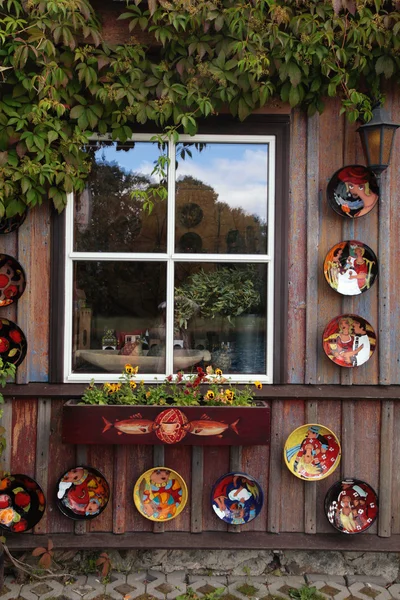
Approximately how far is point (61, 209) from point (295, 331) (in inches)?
63.4

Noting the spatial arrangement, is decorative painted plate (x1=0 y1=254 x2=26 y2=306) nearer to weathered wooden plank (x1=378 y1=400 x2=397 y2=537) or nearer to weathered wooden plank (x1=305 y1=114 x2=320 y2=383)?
weathered wooden plank (x1=305 y1=114 x2=320 y2=383)

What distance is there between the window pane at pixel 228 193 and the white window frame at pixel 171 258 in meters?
0.04

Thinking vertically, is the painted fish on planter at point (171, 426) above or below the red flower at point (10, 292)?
below

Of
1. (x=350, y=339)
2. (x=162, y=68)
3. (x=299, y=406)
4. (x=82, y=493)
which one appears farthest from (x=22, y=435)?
(x=162, y=68)

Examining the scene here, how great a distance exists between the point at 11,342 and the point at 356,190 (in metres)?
2.33

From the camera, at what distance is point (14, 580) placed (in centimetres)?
354

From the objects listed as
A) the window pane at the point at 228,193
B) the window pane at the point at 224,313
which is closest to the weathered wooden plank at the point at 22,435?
the window pane at the point at 224,313

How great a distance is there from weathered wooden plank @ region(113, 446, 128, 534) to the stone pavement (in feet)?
1.03

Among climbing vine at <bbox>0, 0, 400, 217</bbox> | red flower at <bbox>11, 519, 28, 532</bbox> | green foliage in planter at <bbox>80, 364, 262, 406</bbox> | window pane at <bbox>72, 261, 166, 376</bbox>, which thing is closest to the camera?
climbing vine at <bbox>0, 0, 400, 217</bbox>

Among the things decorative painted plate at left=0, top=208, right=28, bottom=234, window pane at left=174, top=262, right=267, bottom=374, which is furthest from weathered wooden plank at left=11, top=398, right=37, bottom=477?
decorative painted plate at left=0, top=208, right=28, bottom=234

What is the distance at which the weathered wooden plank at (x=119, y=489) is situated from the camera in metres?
3.59

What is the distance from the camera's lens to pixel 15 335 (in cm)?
359

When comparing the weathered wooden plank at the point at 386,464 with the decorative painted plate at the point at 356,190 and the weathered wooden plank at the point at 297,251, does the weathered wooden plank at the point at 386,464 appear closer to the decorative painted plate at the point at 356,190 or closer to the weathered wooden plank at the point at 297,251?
the weathered wooden plank at the point at 297,251

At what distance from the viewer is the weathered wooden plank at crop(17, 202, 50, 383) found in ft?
11.8
